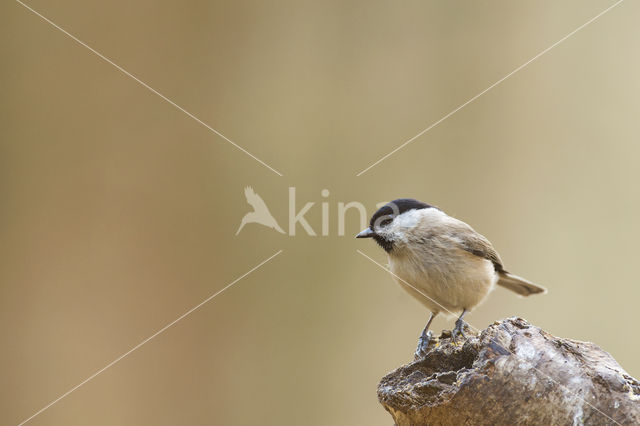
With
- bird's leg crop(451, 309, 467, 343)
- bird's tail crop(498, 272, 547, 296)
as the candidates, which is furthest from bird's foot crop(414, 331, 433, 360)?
bird's tail crop(498, 272, 547, 296)

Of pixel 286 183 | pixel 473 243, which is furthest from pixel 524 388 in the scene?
pixel 286 183

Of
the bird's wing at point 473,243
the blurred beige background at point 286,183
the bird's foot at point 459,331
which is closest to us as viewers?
the bird's foot at point 459,331

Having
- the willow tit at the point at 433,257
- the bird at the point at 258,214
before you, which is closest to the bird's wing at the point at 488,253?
the willow tit at the point at 433,257

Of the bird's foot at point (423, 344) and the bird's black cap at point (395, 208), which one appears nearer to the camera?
the bird's foot at point (423, 344)

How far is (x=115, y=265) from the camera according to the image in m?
3.14

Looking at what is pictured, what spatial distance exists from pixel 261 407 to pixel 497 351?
2.48 metres

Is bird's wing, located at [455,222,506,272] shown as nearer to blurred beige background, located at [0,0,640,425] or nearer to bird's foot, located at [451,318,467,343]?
bird's foot, located at [451,318,467,343]

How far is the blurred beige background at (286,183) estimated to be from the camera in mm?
3053

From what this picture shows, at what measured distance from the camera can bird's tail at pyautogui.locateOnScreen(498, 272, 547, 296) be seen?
211 centimetres

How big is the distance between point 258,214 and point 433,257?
1771 millimetres

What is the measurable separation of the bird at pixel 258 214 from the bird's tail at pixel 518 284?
1552 millimetres

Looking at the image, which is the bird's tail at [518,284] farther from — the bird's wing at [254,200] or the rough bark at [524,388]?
the bird's wing at [254,200]

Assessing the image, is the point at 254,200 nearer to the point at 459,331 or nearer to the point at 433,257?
the point at 433,257

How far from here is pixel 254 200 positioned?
10.9 feet
